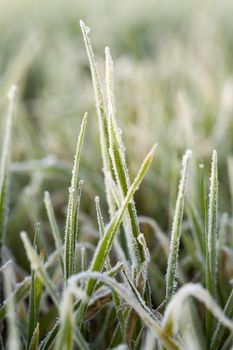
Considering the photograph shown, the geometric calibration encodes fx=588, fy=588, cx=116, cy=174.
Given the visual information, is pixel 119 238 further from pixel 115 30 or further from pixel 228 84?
pixel 115 30

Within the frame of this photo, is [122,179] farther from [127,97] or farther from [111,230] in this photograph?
[127,97]

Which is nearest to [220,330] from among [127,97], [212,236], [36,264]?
[212,236]

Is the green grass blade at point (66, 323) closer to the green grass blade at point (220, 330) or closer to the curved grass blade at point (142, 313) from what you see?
the curved grass blade at point (142, 313)

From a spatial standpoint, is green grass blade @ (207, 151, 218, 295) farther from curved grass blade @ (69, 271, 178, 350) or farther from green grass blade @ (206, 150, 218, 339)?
curved grass blade @ (69, 271, 178, 350)

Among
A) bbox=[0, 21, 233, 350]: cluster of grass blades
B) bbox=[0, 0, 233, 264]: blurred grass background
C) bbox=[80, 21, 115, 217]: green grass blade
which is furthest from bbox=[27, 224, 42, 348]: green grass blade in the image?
bbox=[0, 0, 233, 264]: blurred grass background

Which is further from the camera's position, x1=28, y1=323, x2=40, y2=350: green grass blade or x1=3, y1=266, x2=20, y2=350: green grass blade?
x1=28, y1=323, x2=40, y2=350: green grass blade

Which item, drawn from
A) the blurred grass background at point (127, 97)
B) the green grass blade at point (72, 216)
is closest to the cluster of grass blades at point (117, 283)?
the green grass blade at point (72, 216)

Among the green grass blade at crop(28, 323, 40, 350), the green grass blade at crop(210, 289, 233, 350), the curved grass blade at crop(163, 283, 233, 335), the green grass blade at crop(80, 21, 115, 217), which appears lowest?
the green grass blade at crop(210, 289, 233, 350)

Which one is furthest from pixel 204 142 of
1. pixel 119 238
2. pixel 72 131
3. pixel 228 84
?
pixel 119 238

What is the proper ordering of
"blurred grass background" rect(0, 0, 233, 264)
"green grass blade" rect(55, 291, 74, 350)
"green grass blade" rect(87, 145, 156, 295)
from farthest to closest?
"blurred grass background" rect(0, 0, 233, 264), "green grass blade" rect(87, 145, 156, 295), "green grass blade" rect(55, 291, 74, 350)
